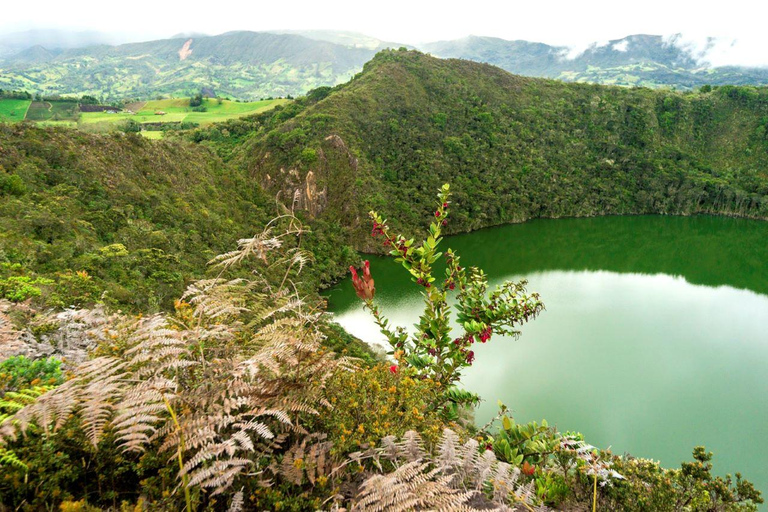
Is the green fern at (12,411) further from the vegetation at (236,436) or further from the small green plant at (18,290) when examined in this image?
the small green plant at (18,290)

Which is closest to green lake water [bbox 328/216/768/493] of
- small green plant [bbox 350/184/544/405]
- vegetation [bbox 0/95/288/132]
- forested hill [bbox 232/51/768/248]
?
forested hill [bbox 232/51/768/248]

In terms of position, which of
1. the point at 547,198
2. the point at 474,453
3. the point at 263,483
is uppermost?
the point at 263,483

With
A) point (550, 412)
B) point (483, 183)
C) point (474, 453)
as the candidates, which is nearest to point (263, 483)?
point (474, 453)

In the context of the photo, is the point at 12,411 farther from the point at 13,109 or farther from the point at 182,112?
the point at 182,112

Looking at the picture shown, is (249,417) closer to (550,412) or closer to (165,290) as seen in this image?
(165,290)

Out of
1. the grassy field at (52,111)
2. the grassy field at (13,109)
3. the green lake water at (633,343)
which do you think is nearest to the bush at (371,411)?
the green lake water at (633,343)

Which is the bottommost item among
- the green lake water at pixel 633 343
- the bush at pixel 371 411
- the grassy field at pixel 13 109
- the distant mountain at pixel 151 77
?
the green lake water at pixel 633 343
